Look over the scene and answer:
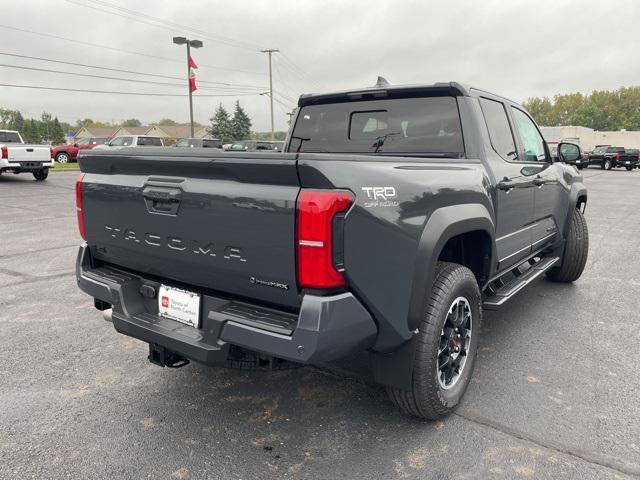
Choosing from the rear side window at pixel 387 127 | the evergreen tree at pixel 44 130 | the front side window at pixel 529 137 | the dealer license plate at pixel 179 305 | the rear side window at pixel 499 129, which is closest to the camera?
the dealer license plate at pixel 179 305

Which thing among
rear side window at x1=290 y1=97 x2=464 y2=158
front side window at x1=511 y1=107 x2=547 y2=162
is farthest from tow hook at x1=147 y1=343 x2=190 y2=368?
front side window at x1=511 y1=107 x2=547 y2=162

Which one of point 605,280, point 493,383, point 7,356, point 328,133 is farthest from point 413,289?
point 605,280

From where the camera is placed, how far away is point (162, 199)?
2439mm

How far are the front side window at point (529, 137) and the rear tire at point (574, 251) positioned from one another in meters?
0.90

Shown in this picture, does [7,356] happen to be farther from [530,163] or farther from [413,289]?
[530,163]

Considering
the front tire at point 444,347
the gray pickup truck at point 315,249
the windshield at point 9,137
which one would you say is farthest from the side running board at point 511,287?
the windshield at point 9,137

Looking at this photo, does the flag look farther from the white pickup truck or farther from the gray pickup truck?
the gray pickup truck

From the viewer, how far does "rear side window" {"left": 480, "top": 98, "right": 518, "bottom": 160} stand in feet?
11.7

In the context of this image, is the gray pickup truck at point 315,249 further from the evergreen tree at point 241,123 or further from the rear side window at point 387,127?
the evergreen tree at point 241,123

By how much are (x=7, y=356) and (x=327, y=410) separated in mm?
2389

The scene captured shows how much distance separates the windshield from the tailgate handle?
18.9 m

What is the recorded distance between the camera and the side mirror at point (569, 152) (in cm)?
Result: 504

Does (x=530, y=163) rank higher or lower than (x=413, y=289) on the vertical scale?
higher

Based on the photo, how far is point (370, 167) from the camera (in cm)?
220
